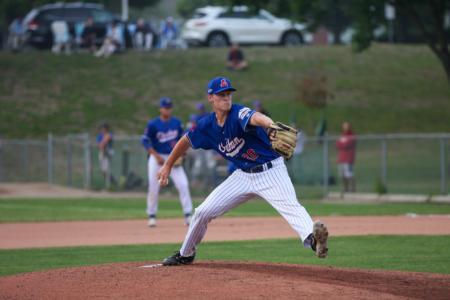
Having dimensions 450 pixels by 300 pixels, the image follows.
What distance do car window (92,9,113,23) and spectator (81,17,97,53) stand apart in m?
0.60

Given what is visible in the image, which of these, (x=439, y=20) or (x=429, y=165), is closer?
(x=429, y=165)

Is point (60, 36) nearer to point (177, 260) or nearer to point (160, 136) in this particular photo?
point (160, 136)

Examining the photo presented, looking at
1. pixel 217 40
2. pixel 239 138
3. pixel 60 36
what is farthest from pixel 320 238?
pixel 217 40

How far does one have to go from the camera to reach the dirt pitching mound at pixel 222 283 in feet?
27.3

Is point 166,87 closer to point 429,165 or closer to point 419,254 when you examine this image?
point 429,165

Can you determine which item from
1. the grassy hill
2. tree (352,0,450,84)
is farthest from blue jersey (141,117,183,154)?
the grassy hill

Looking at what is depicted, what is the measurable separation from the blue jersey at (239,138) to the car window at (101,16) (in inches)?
1438

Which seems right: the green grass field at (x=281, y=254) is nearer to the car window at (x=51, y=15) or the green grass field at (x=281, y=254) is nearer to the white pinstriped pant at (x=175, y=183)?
the white pinstriped pant at (x=175, y=183)

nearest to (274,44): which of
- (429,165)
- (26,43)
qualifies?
(26,43)

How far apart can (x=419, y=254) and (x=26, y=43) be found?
36310 millimetres

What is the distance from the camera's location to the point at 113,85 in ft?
138

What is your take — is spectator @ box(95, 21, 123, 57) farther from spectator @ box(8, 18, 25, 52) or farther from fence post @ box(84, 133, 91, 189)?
fence post @ box(84, 133, 91, 189)

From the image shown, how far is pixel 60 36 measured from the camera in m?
44.7

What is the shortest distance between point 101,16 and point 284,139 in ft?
126
